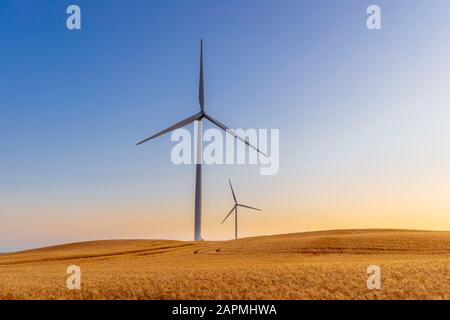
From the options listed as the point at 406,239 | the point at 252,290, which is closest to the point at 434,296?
the point at 252,290

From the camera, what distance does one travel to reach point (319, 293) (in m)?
18.3

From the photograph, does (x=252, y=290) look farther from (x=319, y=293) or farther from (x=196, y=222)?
(x=196, y=222)

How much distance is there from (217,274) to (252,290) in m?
5.19

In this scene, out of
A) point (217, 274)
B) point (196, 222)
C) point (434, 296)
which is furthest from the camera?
point (196, 222)

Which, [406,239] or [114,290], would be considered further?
[406,239]

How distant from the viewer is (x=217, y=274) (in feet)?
78.2

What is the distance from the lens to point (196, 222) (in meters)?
72.6
